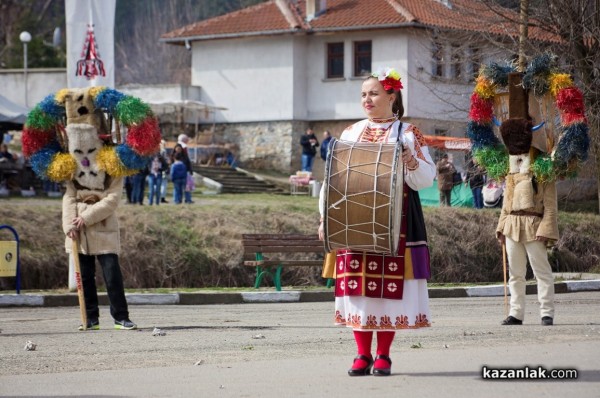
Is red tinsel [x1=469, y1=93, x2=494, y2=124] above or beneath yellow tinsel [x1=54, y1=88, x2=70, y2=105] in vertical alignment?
beneath

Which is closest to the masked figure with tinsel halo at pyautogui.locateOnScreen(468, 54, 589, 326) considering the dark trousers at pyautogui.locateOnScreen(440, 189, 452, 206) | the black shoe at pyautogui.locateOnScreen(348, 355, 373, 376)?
the black shoe at pyautogui.locateOnScreen(348, 355, 373, 376)

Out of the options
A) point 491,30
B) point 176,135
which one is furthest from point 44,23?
point 491,30

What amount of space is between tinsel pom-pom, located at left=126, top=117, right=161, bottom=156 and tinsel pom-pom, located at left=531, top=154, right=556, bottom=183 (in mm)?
4134

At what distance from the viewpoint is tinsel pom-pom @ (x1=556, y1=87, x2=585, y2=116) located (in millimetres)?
13266

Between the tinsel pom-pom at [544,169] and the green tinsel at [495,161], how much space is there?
650 millimetres

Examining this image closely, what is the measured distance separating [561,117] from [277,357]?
493 cm

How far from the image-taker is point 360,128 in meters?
9.33

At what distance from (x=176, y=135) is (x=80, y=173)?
136ft

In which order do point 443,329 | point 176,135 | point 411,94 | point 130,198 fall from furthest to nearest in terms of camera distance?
point 176,135, point 411,94, point 130,198, point 443,329

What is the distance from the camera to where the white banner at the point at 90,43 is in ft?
56.7

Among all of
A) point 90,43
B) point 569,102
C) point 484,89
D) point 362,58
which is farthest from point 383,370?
point 362,58

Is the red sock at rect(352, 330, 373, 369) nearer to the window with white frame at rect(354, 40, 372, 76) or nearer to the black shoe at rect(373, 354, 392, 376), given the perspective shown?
the black shoe at rect(373, 354, 392, 376)

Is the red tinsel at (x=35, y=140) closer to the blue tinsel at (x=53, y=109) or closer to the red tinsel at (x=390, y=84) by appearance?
the blue tinsel at (x=53, y=109)

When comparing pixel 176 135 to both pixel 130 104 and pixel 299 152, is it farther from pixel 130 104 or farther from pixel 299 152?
pixel 130 104
